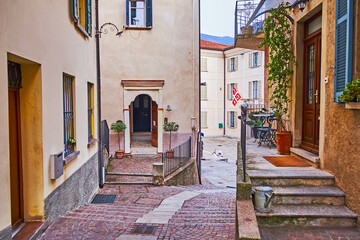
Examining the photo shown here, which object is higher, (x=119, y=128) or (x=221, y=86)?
(x=221, y=86)

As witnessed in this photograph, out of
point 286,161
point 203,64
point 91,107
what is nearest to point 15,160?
point 91,107

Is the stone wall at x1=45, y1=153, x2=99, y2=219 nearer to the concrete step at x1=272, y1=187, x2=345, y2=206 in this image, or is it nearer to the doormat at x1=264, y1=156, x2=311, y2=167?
the concrete step at x1=272, y1=187, x2=345, y2=206

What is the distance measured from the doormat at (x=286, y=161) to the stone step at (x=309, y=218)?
1411 mm

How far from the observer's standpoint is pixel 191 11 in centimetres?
1354

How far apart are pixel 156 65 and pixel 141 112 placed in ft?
17.8

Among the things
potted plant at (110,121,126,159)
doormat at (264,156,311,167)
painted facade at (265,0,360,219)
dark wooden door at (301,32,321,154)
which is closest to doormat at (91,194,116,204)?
doormat at (264,156,311,167)

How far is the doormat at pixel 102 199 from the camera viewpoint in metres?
7.41

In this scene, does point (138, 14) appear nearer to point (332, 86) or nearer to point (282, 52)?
point (282, 52)

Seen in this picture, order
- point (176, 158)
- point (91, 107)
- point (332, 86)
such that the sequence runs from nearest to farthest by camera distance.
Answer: point (332, 86)
point (91, 107)
point (176, 158)

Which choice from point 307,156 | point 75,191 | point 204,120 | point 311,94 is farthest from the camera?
point 204,120

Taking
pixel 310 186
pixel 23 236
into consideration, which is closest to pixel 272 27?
pixel 310 186

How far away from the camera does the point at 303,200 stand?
448 centimetres

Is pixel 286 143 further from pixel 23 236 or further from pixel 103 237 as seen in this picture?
pixel 23 236

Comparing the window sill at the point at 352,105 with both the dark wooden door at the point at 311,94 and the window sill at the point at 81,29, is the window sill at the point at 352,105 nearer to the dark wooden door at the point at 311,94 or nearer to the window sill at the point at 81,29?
the dark wooden door at the point at 311,94
